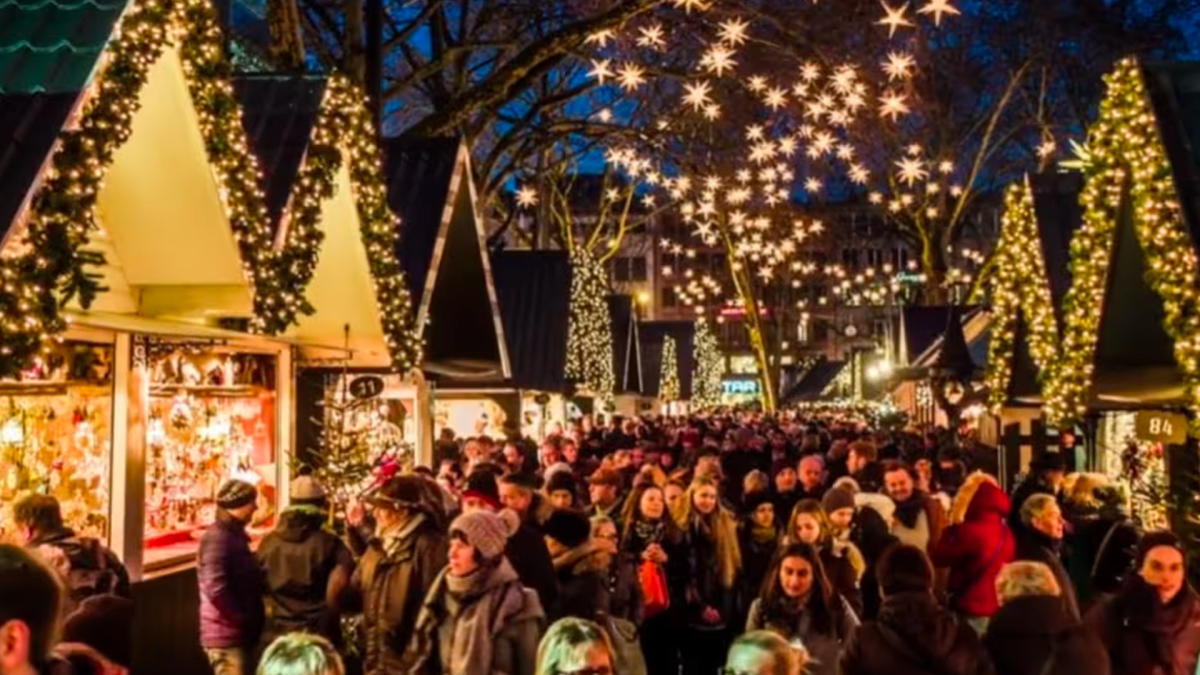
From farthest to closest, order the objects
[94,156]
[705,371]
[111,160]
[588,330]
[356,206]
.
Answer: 1. [705,371]
2. [588,330]
3. [356,206]
4. [111,160]
5. [94,156]

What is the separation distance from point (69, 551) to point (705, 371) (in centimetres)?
7616

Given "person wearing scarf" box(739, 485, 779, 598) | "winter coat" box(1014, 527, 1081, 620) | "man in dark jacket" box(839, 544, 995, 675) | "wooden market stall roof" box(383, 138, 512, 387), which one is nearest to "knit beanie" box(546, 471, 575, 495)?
"person wearing scarf" box(739, 485, 779, 598)

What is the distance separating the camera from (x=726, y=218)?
114 feet

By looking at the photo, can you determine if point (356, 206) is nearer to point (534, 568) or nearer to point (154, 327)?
point (154, 327)

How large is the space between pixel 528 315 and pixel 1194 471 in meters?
17.6

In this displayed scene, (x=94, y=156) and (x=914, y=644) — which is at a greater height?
(x=94, y=156)

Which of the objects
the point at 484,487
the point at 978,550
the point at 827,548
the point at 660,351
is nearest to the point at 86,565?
the point at 484,487

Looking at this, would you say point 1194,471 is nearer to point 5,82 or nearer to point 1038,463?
point 1038,463

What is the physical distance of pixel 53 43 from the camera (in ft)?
25.6

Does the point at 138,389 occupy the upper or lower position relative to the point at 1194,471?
upper

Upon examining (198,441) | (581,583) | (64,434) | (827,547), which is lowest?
(581,583)

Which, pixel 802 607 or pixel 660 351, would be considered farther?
pixel 660 351

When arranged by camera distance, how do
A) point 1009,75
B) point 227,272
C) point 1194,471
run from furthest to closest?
point 1009,75 → point 1194,471 → point 227,272

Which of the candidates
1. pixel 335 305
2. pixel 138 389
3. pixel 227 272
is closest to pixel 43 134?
pixel 227 272
